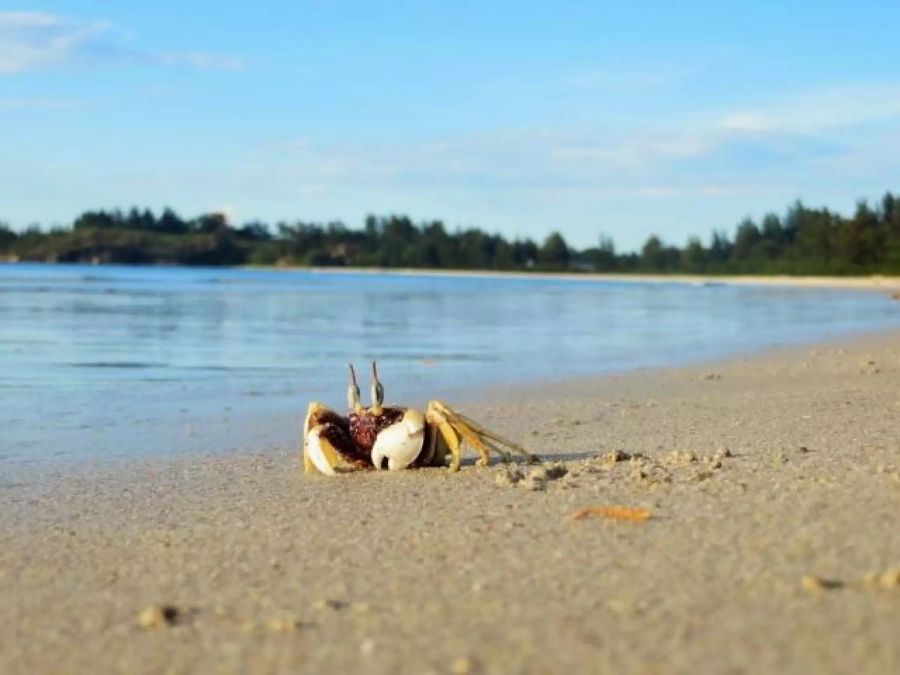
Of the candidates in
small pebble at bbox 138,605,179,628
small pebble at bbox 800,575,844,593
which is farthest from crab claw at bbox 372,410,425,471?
small pebble at bbox 800,575,844,593

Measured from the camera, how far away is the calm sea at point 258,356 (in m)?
10.2

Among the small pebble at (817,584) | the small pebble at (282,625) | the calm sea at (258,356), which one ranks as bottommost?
the calm sea at (258,356)

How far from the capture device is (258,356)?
59.8ft

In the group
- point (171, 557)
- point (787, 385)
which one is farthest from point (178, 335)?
point (171, 557)

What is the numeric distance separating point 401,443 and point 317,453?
0.50 m

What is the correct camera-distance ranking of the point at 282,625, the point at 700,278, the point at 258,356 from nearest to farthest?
the point at 282,625
the point at 258,356
the point at 700,278

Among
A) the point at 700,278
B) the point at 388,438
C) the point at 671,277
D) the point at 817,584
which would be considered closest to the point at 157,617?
the point at 817,584

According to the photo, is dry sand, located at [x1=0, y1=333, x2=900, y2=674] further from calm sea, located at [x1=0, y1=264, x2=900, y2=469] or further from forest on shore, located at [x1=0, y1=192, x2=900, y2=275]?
forest on shore, located at [x1=0, y1=192, x2=900, y2=275]

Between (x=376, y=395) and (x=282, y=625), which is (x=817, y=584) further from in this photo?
(x=376, y=395)

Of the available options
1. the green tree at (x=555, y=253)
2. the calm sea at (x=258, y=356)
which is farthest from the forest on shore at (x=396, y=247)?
the calm sea at (x=258, y=356)

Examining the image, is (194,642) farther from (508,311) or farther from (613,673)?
(508,311)

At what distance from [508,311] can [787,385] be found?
80.4ft

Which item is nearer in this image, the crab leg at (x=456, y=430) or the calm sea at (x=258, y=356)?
the crab leg at (x=456, y=430)

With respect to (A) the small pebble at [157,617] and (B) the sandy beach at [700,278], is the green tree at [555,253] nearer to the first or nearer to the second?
(B) the sandy beach at [700,278]
